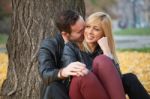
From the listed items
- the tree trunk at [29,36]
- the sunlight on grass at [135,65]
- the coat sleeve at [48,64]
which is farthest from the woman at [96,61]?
the sunlight on grass at [135,65]

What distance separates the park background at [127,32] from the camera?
8.52 m

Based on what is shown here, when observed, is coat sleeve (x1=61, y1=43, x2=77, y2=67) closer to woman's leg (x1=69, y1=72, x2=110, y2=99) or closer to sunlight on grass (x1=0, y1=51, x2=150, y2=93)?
woman's leg (x1=69, y1=72, x2=110, y2=99)

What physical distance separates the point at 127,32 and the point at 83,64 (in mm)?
19405

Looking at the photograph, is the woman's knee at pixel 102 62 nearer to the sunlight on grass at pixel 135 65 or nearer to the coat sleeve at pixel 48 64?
the coat sleeve at pixel 48 64

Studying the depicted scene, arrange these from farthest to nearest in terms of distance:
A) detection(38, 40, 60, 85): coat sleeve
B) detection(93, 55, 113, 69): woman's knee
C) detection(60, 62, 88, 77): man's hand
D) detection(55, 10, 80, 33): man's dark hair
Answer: detection(55, 10, 80, 33): man's dark hair
detection(38, 40, 60, 85): coat sleeve
detection(93, 55, 113, 69): woman's knee
detection(60, 62, 88, 77): man's hand

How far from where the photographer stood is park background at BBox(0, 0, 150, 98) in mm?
8523

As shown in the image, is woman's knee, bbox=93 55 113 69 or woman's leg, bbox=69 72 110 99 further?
woman's knee, bbox=93 55 113 69

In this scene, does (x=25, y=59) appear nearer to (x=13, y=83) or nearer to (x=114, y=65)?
(x=13, y=83)

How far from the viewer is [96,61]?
138 inches

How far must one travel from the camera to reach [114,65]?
11.5 ft

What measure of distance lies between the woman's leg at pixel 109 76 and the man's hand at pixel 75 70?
14 cm

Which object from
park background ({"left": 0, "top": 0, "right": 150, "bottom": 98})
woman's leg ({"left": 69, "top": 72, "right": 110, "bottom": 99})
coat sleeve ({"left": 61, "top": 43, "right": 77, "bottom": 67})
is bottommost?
park background ({"left": 0, "top": 0, "right": 150, "bottom": 98})

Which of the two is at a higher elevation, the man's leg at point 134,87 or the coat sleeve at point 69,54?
the coat sleeve at point 69,54

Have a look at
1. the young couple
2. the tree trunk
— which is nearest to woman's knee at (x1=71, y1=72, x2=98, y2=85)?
the young couple
